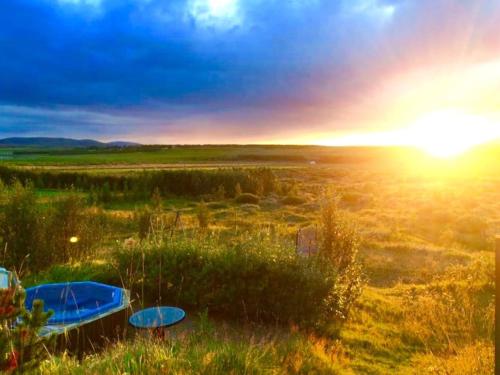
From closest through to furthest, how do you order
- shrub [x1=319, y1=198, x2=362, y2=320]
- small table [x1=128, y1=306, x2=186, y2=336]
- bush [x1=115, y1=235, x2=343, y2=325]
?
1. small table [x1=128, y1=306, x2=186, y2=336]
2. bush [x1=115, y1=235, x2=343, y2=325]
3. shrub [x1=319, y1=198, x2=362, y2=320]

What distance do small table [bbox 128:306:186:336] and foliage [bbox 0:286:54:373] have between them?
2.09 meters

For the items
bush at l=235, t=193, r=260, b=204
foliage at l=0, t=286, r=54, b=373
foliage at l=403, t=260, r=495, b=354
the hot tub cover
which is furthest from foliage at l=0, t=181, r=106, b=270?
bush at l=235, t=193, r=260, b=204

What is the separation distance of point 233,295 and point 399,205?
30160 mm

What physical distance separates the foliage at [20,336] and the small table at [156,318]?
2090 millimetres

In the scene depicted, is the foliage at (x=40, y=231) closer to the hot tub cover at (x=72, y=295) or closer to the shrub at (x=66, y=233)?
the shrub at (x=66, y=233)

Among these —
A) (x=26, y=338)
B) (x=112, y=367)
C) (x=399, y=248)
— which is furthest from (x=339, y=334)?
(x=399, y=248)

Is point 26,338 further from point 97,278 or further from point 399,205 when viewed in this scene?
point 399,205

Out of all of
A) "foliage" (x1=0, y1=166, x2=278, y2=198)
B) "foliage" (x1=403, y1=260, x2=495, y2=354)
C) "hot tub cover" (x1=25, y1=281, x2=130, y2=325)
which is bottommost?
"foliage" (x1=0, y1=166, x2=278, y2=198)

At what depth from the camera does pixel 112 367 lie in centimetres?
424

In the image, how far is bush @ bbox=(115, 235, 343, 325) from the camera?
7.55 metres

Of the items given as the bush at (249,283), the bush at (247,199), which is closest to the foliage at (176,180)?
the bush at (247,199)

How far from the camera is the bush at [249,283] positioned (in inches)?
297

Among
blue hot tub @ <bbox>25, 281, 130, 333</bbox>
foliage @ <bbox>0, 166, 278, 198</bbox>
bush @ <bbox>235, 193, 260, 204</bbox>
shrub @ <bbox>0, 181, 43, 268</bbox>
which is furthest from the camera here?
foliage @ <bbox>0, 166, 278, 198</bbox>

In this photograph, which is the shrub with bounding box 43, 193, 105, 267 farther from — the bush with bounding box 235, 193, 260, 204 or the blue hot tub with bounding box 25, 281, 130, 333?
the bush with bounding box 235, 193, 260, 204
